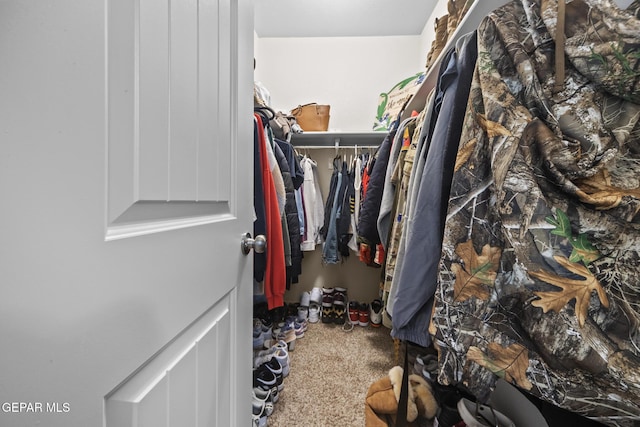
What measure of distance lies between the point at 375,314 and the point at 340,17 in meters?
2.35

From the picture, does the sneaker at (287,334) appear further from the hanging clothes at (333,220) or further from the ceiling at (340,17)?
the ceiling at (340,17)

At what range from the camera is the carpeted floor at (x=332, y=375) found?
3.53ft

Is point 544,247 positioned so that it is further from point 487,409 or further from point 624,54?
point 487,409

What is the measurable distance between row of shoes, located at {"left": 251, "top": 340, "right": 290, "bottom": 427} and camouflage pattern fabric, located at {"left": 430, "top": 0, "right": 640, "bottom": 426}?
91 cm

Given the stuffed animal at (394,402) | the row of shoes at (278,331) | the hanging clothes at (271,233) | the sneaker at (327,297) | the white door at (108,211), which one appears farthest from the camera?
the sneaker at (327,297)

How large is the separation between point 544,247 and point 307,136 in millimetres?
1733

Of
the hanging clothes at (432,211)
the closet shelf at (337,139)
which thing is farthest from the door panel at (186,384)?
the closet shelf at (337,139)

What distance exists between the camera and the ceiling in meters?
1.70

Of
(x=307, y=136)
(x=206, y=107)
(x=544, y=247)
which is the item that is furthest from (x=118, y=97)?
(x=307, y=136)

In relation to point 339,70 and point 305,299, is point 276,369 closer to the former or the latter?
point 305,299

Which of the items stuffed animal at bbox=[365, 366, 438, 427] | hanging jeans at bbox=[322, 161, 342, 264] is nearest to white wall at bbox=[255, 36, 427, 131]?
hanging jeans at bbox=[322, 161, 342, 264]

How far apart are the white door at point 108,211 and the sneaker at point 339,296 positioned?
5.16ft

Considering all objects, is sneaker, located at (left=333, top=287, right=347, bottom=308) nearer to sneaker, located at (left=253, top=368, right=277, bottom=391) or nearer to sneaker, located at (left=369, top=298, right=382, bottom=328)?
sneaker, located at (left=369, top=298, right=382, bottom=328)

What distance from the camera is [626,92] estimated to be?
41cm
